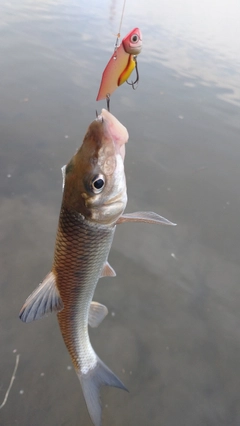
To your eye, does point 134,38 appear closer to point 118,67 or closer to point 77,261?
point 118,67

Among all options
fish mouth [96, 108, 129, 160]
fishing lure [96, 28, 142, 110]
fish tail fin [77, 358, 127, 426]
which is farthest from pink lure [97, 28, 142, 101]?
fish tail fin [77, 358, 127, 426]

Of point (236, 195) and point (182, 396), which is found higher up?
point (236, 195)

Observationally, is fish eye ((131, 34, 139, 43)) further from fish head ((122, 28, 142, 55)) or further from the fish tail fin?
the fish tail fin

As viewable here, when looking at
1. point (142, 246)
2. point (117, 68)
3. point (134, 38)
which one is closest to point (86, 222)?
point (117, 68)

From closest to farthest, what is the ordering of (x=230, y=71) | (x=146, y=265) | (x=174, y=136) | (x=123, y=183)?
1. (x=123, y=183)
2. (x=146, y=265)
3. (x=174, y=136)
4. (x=230, y=71)

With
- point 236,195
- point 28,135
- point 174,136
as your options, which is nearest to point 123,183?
point 236,195

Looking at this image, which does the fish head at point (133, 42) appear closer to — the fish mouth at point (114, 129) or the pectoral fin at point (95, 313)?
the fish mouth at point (114, 129)

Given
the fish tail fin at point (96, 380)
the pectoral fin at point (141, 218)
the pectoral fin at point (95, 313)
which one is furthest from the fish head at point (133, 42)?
the fish tail fin at point (96, 380)

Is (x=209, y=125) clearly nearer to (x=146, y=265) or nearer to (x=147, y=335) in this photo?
(x=146, y=265)
